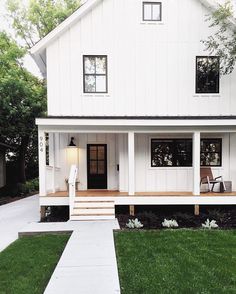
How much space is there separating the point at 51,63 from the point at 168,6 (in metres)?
5.07

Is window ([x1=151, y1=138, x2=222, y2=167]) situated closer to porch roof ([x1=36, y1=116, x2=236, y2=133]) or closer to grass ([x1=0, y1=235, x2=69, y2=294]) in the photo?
porch roof ([x1=36, y1=116, x2=236, y2=133])

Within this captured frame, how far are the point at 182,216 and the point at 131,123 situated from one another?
11.8ft

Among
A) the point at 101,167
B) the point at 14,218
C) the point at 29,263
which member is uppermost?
the point at 101,167

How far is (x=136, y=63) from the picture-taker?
1108cm

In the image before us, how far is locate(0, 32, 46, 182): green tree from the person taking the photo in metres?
17.1

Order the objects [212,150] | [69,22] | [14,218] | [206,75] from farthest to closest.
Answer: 1. [212,150]
2. [206,75]
3. [69,22]
4. [14,218]

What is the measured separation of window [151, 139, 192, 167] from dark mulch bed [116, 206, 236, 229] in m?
1.76

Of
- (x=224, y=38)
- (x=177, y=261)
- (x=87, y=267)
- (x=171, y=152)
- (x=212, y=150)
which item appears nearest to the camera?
(x=87, y=267)

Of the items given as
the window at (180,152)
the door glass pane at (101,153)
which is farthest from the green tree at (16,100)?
the window at (180,152)

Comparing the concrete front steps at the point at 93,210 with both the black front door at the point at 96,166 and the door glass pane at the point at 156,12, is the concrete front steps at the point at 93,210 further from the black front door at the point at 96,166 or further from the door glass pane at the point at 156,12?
the door glass pane at the point at 156,12

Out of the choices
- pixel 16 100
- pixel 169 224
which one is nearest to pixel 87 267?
pixel 169 224

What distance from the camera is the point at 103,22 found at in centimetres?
1093

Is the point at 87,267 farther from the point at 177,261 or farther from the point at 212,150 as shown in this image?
the point at 212,150

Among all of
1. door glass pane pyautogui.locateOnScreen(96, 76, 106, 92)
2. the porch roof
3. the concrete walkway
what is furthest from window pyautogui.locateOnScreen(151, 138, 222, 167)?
the concrete walkway
